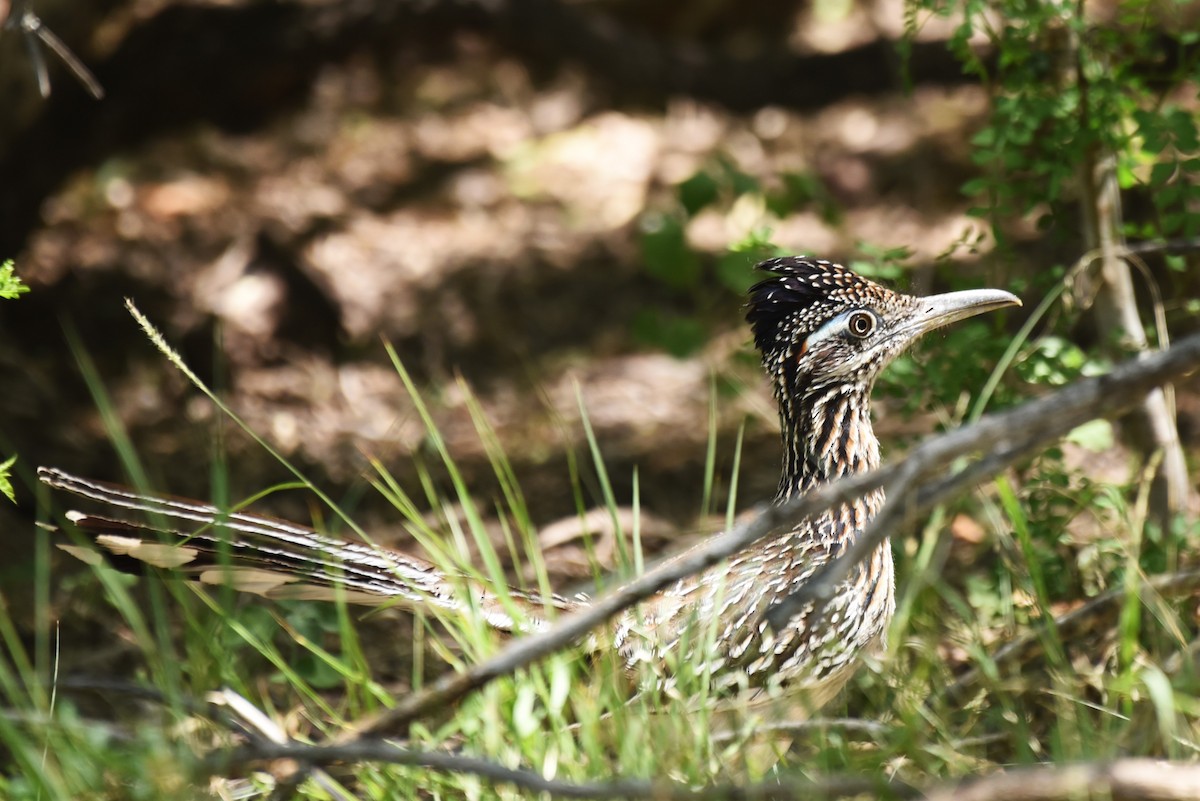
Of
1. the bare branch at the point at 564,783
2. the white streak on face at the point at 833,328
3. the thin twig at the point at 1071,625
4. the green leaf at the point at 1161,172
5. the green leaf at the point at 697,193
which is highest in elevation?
the green leaf at the point at 697,193

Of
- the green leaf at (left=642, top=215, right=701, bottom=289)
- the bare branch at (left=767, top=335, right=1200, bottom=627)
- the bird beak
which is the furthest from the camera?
the green leaf at (left=642, top=215, right=701, bottom=289)

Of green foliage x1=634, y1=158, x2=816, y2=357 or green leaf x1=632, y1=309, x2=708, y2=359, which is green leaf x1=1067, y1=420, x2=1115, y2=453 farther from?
green leaf x1=632, y1=309, x2=708, y2=359

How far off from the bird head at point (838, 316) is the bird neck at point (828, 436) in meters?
0.06

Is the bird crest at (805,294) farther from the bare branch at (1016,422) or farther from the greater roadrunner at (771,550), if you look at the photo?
the bare branch at (1016,422)

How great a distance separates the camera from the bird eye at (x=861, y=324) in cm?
448

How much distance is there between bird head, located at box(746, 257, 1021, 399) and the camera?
448 cm

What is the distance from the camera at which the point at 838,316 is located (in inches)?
177

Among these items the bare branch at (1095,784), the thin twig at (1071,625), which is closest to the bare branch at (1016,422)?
the bare branch at (1095,784)

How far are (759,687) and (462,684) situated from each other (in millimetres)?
1772

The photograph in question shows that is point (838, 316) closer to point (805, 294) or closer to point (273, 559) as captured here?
point (805, 294)

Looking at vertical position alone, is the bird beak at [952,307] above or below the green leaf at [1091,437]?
above

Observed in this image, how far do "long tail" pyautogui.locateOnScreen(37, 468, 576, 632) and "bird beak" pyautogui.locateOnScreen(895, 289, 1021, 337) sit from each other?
4.96 feet

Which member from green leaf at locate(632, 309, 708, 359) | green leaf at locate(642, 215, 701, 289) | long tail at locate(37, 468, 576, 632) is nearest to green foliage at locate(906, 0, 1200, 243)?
long tail at locate(37, 468, 576, 632)

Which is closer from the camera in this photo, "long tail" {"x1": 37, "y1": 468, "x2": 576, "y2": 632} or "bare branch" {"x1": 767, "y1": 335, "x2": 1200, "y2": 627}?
"bare branch" {"x1": 767, "y1": 335, "x2": 1200, "y2": 627}
